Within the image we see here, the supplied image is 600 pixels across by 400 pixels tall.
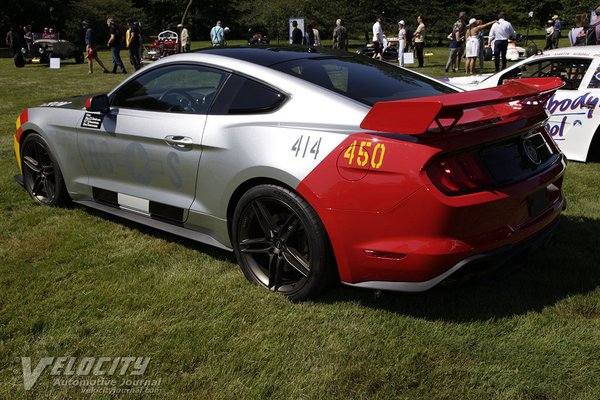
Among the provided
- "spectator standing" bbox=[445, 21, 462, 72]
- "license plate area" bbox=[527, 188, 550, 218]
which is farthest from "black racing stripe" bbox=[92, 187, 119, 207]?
"spectator standing" bbox=[445, 21, 462, 72]

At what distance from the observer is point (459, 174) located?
8.73 ft

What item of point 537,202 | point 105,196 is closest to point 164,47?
point 105,196

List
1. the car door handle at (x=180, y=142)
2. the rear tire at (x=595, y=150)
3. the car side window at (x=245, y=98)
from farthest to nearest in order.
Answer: the rear tire at (x=595, y=150) < the car door handle at (x=180, y=142) < the car side window at (x=245, y=98)

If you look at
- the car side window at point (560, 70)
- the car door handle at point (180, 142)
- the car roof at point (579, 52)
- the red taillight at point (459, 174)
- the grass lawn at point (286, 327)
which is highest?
the car roof at point (579, 52)

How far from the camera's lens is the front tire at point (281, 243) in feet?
9.71

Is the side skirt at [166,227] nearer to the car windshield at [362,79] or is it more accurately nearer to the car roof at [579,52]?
the car windshield at [362,79]

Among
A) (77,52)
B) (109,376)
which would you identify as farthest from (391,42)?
(109,376)

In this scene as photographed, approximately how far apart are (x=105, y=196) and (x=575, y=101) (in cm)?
510

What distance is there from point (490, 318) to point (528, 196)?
2.26 feet

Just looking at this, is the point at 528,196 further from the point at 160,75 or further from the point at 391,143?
the point at 160,75

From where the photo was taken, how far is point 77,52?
23516mm

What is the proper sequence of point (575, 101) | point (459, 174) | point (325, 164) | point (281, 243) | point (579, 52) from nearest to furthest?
point (459, 174)
point (325, 164)
point (281, 243)
point (575, 101)
point (579, 52)

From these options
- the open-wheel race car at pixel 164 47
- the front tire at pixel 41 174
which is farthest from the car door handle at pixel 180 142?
the open-wheel race car at pixel 164 47

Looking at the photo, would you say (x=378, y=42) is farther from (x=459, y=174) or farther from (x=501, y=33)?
(x=459, y=174)
